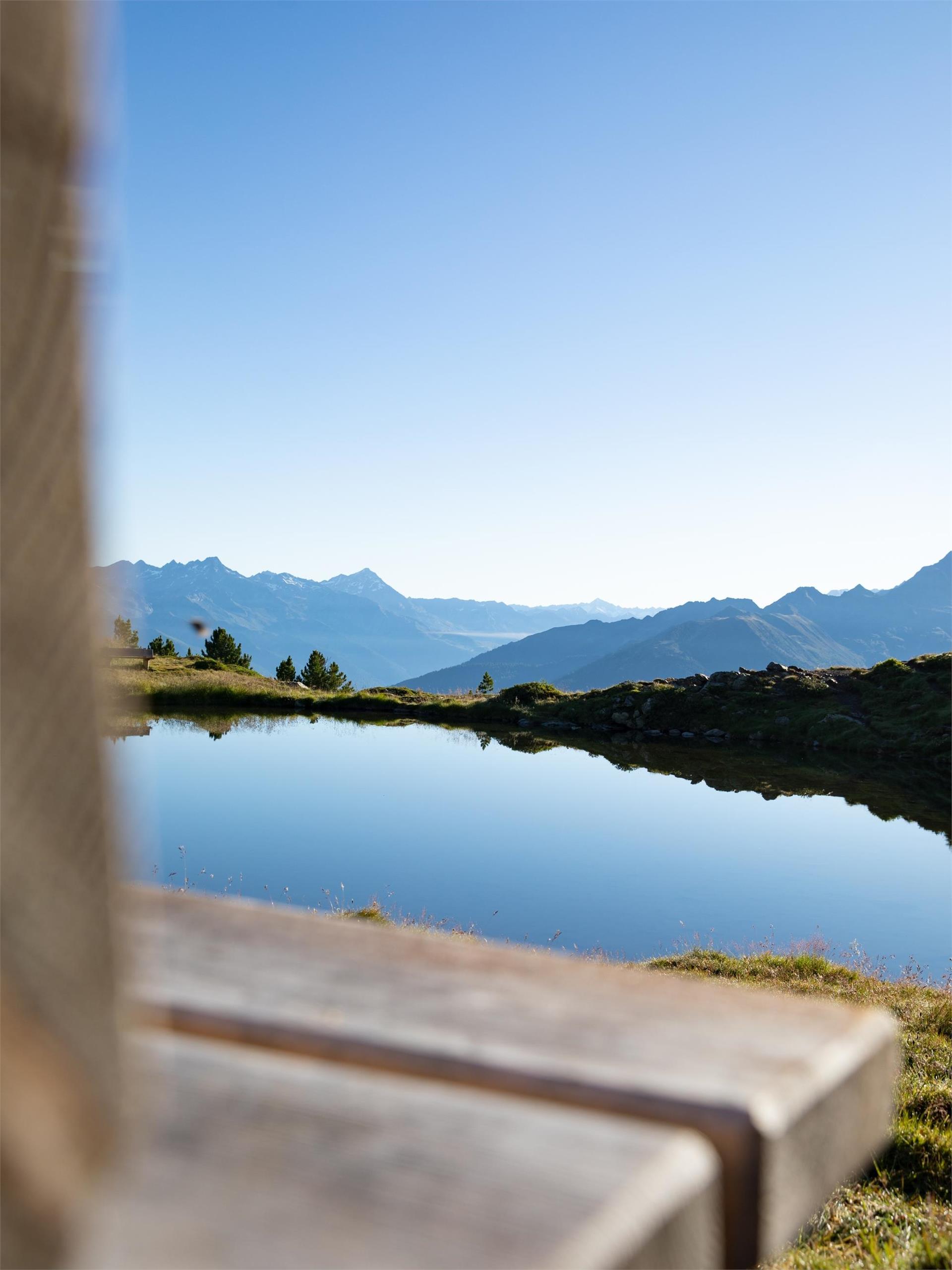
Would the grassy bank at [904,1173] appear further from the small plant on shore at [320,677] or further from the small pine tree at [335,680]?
the small plant on shore at [320,677]

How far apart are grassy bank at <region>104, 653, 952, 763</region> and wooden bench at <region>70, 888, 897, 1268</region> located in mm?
22742

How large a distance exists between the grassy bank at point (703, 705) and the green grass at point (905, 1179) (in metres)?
17.7

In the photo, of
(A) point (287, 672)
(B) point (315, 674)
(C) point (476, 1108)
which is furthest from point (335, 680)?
(C) point (476, 1108)

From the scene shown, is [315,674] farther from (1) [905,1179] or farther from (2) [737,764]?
(1) [905,1179]

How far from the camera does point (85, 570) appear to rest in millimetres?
547

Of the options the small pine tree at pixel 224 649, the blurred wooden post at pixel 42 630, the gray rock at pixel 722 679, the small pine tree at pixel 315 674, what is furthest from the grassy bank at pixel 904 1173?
the small pine tree at pixel 224 649

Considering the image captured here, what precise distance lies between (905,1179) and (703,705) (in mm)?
24875

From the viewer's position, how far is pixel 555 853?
1443 centimetres

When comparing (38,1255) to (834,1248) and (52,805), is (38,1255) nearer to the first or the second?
(52,805)

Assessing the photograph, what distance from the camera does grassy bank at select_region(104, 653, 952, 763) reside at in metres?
24.5

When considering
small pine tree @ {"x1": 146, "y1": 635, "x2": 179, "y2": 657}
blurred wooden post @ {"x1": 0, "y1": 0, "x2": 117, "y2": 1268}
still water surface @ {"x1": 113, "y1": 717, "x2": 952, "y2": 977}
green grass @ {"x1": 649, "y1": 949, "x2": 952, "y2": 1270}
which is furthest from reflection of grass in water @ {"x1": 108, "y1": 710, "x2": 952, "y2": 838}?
blurred wooden post @ {"x1": 0, "y1": 0, "x2": 117, "y2": 1268}

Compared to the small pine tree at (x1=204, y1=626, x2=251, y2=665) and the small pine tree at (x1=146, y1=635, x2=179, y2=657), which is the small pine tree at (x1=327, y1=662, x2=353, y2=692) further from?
the small pine tree at (x1=146, y1=635, x2=179, y2=657)

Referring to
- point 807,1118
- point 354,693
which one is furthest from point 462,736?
point 807,1118

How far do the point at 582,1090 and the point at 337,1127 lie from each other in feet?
0.80
